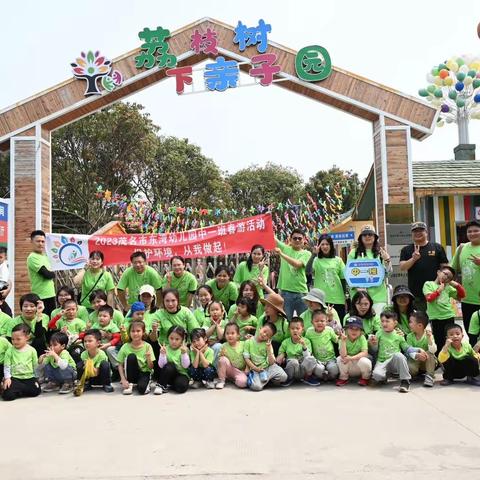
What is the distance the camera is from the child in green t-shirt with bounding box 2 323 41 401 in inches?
184

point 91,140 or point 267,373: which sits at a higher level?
point 91,140

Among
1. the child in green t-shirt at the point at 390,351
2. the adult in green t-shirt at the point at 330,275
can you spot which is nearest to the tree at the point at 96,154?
the adult in green t-shirt at the point at 330,275

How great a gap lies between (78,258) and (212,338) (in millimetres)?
2983

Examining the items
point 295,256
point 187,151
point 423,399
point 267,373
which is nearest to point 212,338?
point 267,373

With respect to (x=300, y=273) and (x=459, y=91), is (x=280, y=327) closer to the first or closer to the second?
(x=300, y=273)

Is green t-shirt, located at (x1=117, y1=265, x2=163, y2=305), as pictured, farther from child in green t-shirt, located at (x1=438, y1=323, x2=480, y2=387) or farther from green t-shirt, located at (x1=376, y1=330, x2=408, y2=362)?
child in green t-shirt, located at (x1=438, y1=323, x2=480, y2=387)

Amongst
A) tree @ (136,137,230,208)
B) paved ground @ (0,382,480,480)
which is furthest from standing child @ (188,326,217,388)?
tree @ (136,137,230,208)

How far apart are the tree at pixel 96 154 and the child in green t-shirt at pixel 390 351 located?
1612 centimetres

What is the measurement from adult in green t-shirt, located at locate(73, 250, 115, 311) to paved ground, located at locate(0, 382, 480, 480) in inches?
61.8

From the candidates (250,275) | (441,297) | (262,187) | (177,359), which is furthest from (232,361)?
(262,187)

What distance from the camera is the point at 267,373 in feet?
16.1

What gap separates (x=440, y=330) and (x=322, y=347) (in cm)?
122

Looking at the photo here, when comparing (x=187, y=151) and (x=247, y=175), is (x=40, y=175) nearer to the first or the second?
(x=187, y=151)

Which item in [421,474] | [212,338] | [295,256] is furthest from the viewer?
[295,256]
